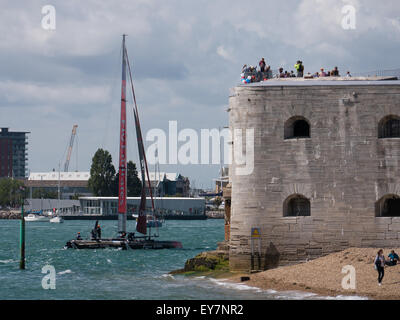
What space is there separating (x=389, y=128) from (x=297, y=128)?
4.07 metres

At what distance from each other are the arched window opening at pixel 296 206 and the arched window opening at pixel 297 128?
276 cm

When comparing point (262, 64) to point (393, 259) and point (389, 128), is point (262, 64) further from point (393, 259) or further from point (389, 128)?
point (393, 259)

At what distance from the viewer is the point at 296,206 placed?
37.6m

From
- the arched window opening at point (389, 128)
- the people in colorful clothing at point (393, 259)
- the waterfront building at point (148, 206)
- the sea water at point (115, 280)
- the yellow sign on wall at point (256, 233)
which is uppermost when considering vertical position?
the arched window opening at point (389, 128)

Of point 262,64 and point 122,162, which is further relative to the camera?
point 122,162

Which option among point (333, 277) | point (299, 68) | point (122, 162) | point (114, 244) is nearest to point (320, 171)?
point (333, 277)

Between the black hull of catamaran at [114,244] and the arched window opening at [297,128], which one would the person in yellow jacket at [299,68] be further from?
the black hull of catamaran at [114,244]

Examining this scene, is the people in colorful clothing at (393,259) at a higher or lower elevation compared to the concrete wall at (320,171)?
lower

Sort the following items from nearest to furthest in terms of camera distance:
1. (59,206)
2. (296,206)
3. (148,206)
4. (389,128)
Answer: (389,128) < (296,206) < (148,206) < (59,206)

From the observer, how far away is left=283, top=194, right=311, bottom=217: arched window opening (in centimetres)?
3731

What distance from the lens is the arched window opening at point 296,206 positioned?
37.3 m

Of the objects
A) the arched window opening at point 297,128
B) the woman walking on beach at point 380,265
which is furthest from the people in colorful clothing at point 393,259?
→ the arched window opening at point 297,128

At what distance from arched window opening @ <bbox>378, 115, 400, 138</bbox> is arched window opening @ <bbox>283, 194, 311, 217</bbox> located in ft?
14.5

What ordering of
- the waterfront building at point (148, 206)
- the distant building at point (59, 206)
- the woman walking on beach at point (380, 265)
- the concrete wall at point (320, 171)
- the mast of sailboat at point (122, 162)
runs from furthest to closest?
the distant building at point (59, 206) → the waterfront building at point (148, 206) → the mast of sailboat at point (122, 162) → the concrete wall at point (320, 171) → the woman walking on beach at point (380, 265)
